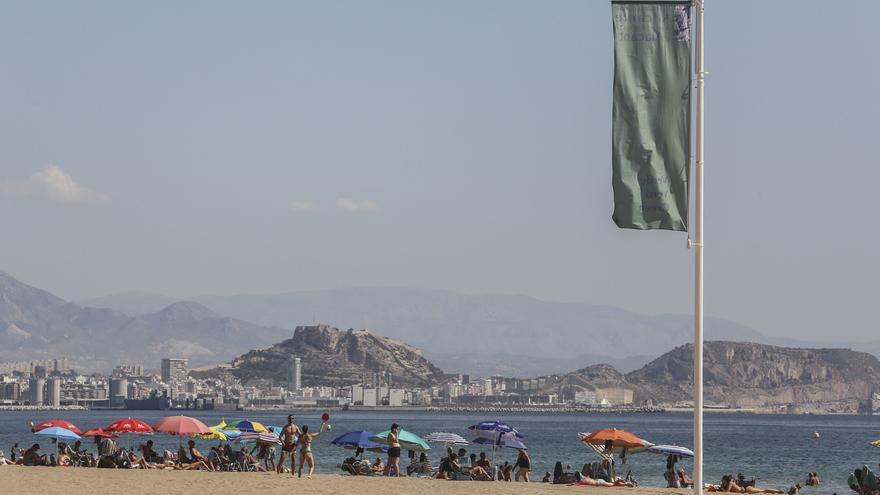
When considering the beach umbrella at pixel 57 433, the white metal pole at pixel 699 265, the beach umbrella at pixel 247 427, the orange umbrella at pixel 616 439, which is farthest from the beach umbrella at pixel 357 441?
the white metal pole at pixel 699 265

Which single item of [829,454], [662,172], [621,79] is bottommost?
[829,454]

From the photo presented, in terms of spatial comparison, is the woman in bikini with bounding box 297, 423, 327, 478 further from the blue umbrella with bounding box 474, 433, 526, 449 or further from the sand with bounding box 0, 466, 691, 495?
the blue umbrella with bounding box 474, 433, 526, 449

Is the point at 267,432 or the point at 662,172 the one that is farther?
the point at 267,432

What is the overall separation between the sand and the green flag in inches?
414

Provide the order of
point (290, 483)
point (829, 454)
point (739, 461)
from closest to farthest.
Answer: point (290, 483), point (739, 461), point (829, 454)

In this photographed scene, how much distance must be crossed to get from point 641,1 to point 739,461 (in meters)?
69.0

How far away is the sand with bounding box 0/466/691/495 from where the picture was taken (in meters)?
29.7

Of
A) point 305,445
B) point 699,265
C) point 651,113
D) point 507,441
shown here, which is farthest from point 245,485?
point 507,441

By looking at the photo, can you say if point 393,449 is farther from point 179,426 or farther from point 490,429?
point 179,426

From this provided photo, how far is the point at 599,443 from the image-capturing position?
41.9m

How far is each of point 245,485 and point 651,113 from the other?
47.5ft

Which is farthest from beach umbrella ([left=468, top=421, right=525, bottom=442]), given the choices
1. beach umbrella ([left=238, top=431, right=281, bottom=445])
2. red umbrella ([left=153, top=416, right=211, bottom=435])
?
red umbrella ([left=153, top=416, right=211, bottom=435])

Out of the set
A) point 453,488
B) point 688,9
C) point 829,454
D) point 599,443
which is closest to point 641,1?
point 688,9

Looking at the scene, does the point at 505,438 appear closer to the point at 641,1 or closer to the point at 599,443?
the point at 599,443
